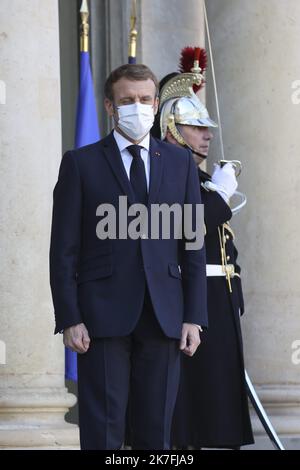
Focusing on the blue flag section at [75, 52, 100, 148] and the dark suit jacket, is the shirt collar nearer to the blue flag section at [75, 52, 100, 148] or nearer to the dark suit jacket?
the dark suit jacket

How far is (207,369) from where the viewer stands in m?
8.11

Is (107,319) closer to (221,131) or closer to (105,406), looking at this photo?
(105,406)

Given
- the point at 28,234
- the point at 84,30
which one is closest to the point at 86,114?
the point at 84,30

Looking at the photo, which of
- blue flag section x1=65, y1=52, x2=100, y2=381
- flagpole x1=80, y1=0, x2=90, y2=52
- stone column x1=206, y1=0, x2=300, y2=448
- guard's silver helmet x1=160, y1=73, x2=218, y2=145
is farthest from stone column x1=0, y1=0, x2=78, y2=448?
stone column x1=206, y1=0, x2=300, y2=448

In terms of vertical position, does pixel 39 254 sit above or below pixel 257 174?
below

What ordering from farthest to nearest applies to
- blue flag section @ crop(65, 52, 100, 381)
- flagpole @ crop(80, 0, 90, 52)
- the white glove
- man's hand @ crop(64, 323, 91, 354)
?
1. flagpole @ crop(80, 0, 90, 52)
2. blue flag section @ crop(65, 52, 100, 381)
3. the white glove
4. man's hand @ crop(64, 323, 91, 354)

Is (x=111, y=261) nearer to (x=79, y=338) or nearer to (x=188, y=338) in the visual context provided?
(x=79, y=338)

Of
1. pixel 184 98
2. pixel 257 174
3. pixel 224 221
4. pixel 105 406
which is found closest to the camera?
pixel 105 406

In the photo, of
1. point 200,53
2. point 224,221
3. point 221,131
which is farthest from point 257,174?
point 224,221

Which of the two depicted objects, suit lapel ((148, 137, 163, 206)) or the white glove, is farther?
the white glove

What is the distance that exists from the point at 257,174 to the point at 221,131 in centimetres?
46

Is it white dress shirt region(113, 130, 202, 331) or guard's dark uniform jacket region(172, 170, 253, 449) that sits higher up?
white dress shirt region(113, 130, 202, 331)

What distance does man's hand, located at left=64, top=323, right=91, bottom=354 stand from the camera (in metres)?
5.85

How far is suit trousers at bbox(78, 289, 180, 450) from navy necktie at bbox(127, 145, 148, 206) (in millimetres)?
435
